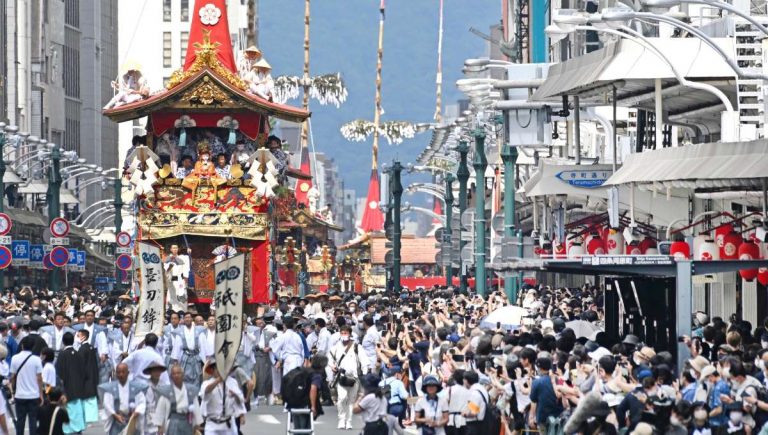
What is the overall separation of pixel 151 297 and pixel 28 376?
5160mm

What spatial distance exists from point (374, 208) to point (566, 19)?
9542 centimetres

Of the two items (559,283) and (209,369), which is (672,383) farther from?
(559,283)

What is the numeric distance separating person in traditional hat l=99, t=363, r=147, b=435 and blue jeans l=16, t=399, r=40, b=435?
1725mm

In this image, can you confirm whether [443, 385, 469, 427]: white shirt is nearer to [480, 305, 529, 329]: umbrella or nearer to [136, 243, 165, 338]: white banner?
[136, 243, 165, 338]: white banner

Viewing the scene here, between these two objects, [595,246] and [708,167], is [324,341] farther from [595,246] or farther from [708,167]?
[708,167]

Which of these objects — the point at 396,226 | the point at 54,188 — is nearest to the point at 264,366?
the point at 54,188

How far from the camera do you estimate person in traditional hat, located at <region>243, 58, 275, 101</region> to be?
161 feet

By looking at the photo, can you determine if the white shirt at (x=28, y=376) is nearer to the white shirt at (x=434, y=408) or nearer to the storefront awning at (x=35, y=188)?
the white shirt at (x=434, y=408)

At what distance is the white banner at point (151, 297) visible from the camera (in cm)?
2948

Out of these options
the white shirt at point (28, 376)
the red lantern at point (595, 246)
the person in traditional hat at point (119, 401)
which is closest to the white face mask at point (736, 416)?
the person in traditional hat at point (119, 401)

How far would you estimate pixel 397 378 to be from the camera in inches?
1062

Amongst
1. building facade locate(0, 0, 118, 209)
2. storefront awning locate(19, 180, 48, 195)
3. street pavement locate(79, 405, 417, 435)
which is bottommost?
street pavement locate(79, 405, 417, 435)

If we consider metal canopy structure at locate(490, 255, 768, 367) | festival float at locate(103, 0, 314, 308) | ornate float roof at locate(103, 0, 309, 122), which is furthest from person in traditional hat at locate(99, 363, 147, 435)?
ornate float roof at locate(103, 0, 309, 122)

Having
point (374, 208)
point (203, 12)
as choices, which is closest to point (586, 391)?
point (203, 12)
